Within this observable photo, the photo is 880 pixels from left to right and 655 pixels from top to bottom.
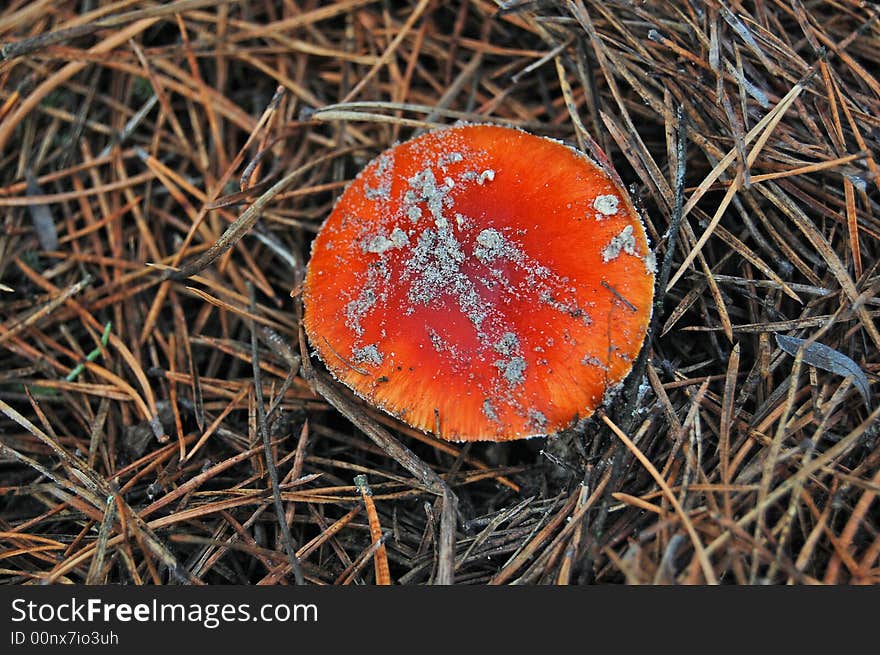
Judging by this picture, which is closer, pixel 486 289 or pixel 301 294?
pixel 486 289

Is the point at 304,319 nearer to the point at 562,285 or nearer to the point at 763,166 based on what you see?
the point at 562,285

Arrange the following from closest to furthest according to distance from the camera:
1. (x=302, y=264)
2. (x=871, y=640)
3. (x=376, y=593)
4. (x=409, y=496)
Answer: (x=871, y=640), (x=376, y=593), (x=409, y=496), (x=302, y=264)

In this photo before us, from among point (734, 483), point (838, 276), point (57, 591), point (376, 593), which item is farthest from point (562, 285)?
point (57, 591)

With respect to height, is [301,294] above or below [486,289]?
below
